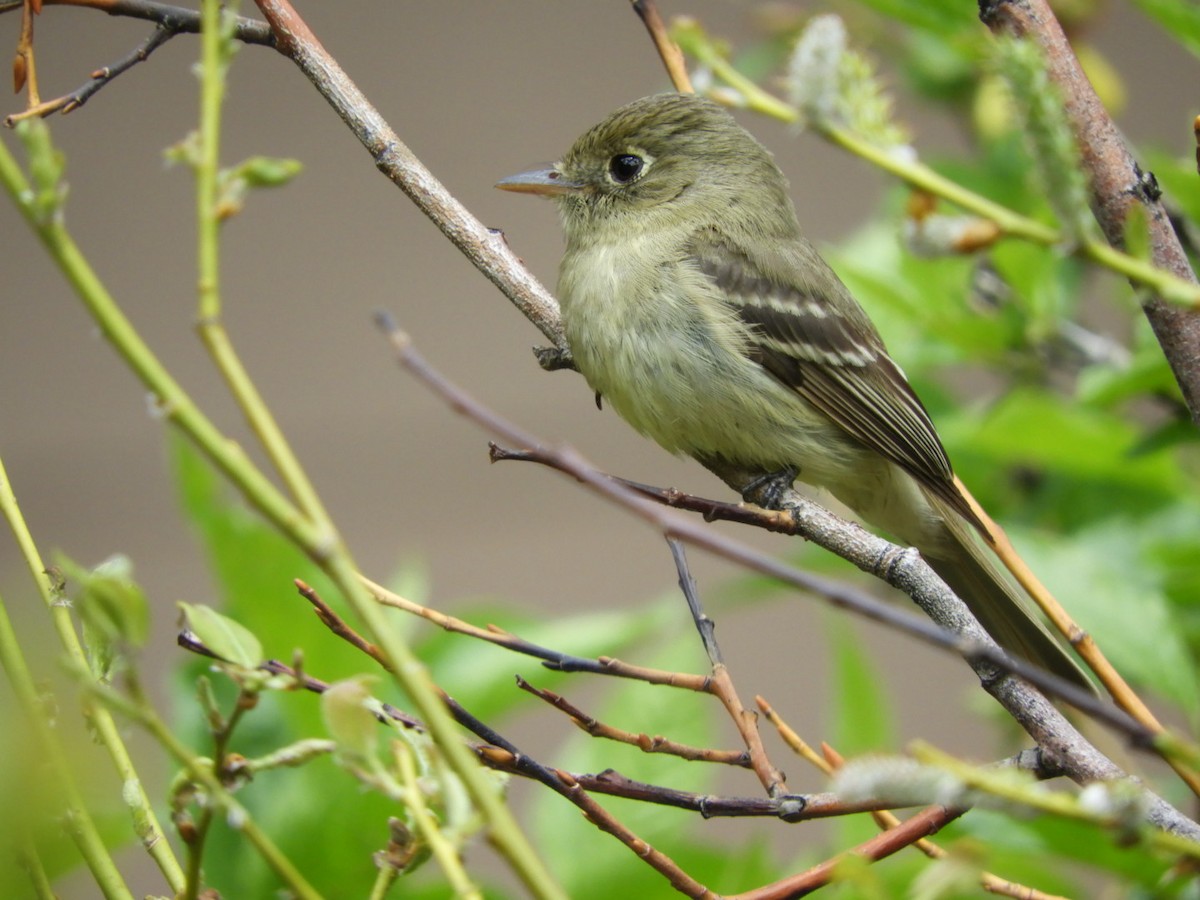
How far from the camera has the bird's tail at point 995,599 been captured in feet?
6.68

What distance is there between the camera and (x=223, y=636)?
2.59 feet

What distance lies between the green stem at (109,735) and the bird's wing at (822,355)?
1.70 m

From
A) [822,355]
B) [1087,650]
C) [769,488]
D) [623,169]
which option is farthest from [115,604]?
[623,169]

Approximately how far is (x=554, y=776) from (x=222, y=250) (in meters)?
4.74

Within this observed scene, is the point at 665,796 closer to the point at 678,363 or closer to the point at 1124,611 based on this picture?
the point at 1124,611

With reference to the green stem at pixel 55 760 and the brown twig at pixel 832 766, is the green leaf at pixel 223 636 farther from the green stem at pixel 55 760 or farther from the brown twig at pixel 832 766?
the brown twig at pixel 832 766

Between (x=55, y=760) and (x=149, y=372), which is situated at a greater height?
(x=149, y=372)

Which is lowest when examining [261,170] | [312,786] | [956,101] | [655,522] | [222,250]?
[312,786]

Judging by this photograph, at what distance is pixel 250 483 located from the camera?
62 centimetres

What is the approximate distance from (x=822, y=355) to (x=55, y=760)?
2113 millimetres

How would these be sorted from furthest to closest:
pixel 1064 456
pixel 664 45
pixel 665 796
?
pixel 1064 456 → pixel 664 45 → pixel 665 796

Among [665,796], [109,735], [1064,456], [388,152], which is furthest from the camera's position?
[1064,456]

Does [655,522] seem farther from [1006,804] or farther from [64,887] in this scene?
[64,887]

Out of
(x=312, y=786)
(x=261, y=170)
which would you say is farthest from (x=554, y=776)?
(x=312, y=786)
